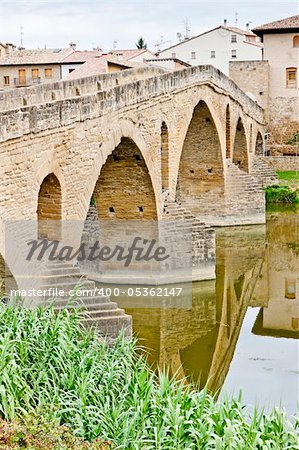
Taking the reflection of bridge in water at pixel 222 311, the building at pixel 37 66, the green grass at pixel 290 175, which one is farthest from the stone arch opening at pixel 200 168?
the building at pixel 37 66

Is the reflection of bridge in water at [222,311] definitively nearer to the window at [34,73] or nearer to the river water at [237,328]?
the river water at [237,328]

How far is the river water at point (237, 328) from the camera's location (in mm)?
12000

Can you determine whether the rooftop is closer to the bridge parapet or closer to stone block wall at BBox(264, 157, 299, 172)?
stone block wall at BBox(264, 157, 299, 172)

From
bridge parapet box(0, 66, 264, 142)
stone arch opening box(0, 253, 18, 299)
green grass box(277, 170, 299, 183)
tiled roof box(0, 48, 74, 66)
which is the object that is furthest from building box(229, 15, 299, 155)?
stone arch opening box(0, 253, 18, 299)

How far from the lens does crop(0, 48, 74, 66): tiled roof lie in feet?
153

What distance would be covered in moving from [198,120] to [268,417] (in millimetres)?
17706

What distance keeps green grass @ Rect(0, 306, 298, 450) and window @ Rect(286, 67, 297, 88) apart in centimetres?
3091

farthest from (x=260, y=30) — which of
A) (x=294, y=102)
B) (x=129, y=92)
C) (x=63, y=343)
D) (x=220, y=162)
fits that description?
(x=63, y=343)

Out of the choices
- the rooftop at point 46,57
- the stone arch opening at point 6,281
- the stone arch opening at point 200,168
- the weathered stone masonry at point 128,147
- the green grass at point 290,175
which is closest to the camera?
the stone arch opening at point 6,281

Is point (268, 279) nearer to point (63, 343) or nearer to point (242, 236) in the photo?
point (242, 236)

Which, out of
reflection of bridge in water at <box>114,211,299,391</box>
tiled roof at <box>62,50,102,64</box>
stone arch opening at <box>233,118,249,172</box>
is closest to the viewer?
reflection of bridge in water at <box>114,211,299,391</box>

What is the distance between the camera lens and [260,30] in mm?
37875

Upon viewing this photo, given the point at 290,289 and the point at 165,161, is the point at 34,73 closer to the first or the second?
the point at 165,161

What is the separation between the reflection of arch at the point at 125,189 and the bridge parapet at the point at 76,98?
139 centimetres
